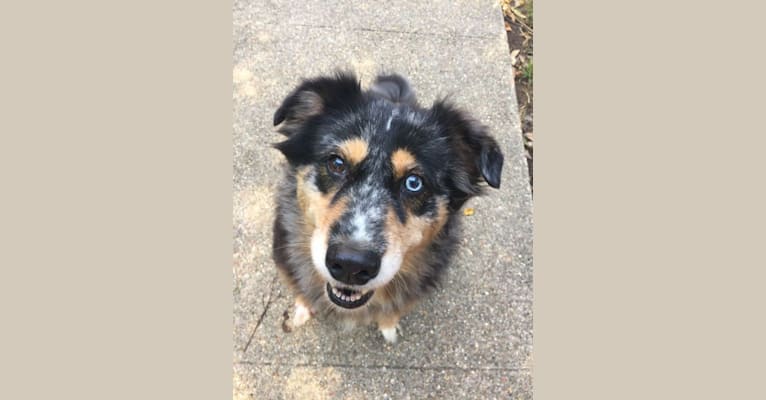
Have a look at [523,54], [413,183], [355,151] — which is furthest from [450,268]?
[523,54]

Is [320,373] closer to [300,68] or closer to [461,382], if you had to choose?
[461,382]

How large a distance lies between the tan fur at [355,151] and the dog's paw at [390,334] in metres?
1.60

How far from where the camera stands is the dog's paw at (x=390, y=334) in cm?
384

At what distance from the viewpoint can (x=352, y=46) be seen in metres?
5.48

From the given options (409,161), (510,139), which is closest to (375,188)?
(409,161)

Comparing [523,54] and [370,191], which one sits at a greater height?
[370,191]

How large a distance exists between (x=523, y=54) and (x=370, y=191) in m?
3.81

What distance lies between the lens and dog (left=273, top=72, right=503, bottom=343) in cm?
267

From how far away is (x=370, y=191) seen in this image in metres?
2.81

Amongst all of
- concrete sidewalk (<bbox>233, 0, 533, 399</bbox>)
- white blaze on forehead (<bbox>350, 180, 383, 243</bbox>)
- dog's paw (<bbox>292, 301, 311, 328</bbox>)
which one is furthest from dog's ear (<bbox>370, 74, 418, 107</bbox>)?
dog's paw (<bbox>292, 301, 311, 328</bbox>)

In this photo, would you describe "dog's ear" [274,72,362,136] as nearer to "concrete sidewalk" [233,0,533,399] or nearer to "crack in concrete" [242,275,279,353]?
"concrete sidewalk" [233,0,533,399]

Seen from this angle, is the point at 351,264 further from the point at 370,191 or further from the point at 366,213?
the point at 370,191

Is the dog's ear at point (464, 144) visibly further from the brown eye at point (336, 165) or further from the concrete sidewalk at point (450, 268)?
the concrete sidewalk at point (450, 268)

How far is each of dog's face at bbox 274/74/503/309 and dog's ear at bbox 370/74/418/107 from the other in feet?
1.51
